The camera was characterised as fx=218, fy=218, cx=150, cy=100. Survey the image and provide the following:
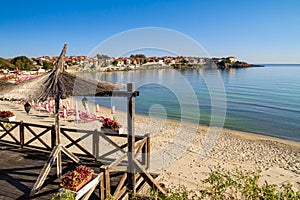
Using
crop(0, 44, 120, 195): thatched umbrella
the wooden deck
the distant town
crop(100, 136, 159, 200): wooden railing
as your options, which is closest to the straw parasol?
crop(0, 44, 120, 195): thatched umbrella

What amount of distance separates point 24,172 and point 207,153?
716 centimetres

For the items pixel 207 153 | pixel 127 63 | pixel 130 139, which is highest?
pixel 127 63

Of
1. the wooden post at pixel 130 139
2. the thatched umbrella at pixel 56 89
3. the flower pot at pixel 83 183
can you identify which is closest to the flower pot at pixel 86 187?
the flower pot at pixel 83 183

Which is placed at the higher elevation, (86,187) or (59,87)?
(59,87)

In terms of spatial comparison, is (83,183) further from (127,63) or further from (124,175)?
(127,63)

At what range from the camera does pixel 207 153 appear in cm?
959

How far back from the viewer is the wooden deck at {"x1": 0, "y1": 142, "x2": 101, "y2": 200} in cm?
408

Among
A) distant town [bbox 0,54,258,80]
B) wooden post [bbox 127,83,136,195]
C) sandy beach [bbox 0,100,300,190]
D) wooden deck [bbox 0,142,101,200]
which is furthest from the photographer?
distant town [bbox 0,54,258,80]

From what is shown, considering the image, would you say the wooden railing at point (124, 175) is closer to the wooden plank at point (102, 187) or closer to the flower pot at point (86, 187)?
the wooden plank at point (102, 187)

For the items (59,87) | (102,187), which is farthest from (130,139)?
(59,87)

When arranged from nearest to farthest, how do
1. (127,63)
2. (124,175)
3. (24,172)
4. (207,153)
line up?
(124,175) < (24,172) < (207,153) < (127,63)

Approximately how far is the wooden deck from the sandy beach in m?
1.43

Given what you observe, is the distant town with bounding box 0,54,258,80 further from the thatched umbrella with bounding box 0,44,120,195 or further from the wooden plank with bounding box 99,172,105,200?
the wooden plank with bounding box 99,172,105,200

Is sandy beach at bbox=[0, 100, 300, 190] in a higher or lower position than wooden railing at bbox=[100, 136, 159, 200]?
lower
